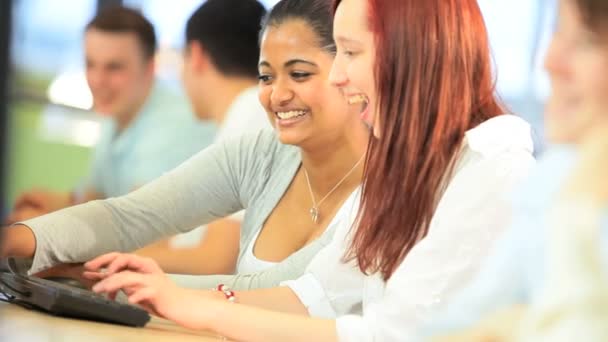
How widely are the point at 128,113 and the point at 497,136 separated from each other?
1.91 metres

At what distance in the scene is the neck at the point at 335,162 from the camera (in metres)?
2.07

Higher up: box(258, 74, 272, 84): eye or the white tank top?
box(258, 74, 272, 84): eye

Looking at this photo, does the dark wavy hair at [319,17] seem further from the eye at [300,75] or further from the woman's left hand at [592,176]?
the woman's left hand at [592,176]

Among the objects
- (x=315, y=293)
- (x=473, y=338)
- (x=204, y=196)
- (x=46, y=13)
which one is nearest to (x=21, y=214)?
(x=204, y=196)

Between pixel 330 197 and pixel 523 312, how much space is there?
4.34ft

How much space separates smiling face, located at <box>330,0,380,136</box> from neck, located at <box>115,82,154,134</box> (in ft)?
5.21

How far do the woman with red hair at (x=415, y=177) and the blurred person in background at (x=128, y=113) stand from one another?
1429mm

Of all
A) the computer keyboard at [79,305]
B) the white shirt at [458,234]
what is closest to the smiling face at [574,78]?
the white shirt at [458,234]

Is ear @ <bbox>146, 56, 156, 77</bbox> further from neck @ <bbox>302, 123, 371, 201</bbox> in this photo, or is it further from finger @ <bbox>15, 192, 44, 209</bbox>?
neck @ <bbox>302, 123, 371, 201</bbox>

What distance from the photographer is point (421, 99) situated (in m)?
1.34

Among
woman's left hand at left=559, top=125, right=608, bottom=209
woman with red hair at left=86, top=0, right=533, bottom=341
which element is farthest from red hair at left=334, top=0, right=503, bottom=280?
woman's left hand at left=559, top=125, right=608, bottom=209

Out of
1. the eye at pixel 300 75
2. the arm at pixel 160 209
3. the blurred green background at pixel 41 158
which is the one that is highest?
the eye at pixel 300 75

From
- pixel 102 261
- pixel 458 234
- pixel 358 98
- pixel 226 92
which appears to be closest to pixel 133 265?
pixel 102 261

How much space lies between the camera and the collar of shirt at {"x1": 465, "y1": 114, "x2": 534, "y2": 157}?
1308 mm
